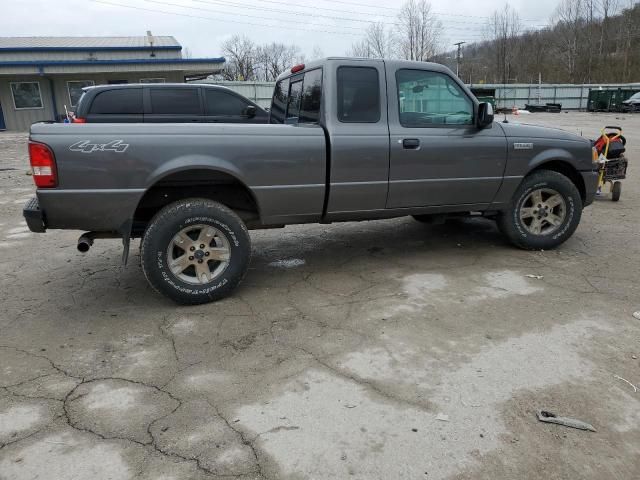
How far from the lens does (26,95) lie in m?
26.2

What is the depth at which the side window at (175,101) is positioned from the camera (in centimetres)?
859

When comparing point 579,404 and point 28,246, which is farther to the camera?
point 28,246

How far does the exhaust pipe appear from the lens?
12.7ft

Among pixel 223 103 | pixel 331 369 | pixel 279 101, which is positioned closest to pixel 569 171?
pixel 279 101

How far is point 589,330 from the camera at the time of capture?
11.9ft

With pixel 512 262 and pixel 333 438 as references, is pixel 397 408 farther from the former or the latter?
pixel 512 262

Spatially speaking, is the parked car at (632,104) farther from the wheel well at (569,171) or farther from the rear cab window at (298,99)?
the rear cab window at (298,99)

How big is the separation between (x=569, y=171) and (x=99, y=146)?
4811mm

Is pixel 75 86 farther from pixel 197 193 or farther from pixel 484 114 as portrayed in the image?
pixel 484 114

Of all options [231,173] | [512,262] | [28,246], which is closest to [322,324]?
[231,173]

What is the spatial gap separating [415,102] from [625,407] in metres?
3.15

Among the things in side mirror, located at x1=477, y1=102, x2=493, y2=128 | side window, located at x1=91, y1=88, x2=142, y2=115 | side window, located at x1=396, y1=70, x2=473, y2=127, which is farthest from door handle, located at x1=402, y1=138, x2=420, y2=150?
side window, located at x1=91, y1=88, x2=142, y2=115

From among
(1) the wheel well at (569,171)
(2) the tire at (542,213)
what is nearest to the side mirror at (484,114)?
(2) the tire at (542,213)

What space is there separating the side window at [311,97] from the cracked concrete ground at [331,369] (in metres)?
1.51
